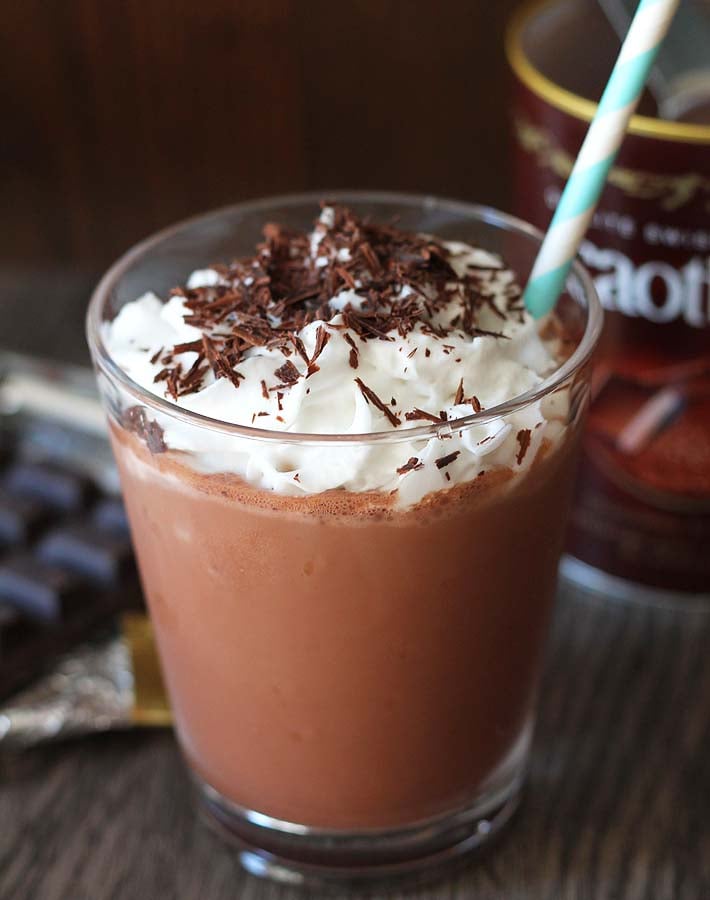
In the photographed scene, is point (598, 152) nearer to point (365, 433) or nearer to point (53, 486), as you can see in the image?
point (365, 433)

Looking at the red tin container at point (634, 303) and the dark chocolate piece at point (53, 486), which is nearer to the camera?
→ the red tin container at point (634, 303)

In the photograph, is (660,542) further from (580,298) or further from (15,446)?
(15,446)

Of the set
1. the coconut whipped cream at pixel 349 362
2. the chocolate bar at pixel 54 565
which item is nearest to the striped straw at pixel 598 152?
the coconut whipped cream at pixel 349 362

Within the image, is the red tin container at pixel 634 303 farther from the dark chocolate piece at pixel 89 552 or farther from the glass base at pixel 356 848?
the dark chocolate piece at pixel 89 552

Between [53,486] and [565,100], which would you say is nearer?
[565,100]

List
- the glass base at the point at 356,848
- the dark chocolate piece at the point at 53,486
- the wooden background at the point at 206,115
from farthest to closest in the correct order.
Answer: the wooden background at the point at 206,115 < the dark chocolate piece at the point at 53,486 < the glass base at the point at 356,848

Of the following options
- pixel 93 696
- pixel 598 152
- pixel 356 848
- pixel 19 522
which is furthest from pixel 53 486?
pixel 598 152

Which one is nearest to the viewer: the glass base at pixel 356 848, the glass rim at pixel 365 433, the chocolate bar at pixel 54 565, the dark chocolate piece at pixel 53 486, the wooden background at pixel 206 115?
the glass rim at pixel 365 433

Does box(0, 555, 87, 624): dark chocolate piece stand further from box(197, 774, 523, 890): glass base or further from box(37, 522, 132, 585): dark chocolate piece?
box(197, 774, 523, 890): glass base

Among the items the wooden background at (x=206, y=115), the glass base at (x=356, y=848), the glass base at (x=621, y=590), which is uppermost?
the wooden background at (x=206, y=115)
